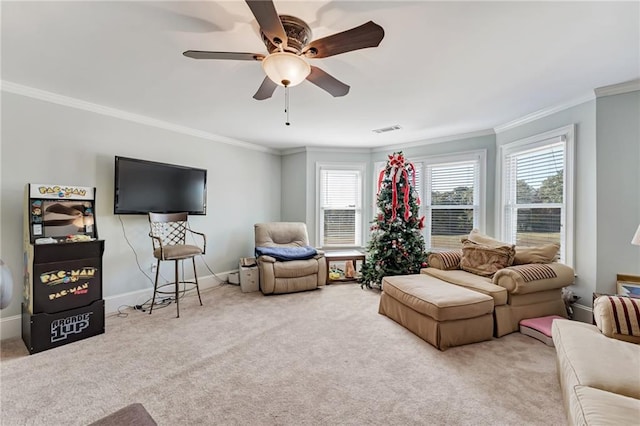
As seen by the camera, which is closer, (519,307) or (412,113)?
(519,307)

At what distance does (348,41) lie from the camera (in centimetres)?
161


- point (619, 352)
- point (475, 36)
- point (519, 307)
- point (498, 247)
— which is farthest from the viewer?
point (498, 247)

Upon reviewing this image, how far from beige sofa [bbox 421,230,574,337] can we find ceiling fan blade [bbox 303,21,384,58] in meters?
2.50

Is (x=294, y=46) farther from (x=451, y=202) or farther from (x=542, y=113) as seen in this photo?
(x=451, y=202)

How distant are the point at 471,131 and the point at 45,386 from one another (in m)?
5.38

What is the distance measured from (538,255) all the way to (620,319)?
4.78ft

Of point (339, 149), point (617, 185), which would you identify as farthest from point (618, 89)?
point (339, 149)

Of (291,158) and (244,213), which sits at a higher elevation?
(291,158)

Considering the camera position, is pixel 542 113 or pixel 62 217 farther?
pixel 542 113

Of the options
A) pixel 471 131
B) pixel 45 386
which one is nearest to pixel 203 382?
pixel 45 386

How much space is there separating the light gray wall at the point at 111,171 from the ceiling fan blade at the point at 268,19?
281cm

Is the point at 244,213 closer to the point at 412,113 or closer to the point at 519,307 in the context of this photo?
the point at 412,113

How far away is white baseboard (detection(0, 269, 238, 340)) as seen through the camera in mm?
2666

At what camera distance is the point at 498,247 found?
3.31 m
